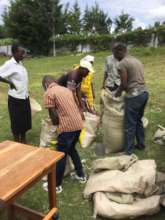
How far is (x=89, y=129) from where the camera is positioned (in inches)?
221

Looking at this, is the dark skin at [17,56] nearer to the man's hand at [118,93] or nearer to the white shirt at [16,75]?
the white shirt at [16,75]

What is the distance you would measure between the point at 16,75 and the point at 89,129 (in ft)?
4.56

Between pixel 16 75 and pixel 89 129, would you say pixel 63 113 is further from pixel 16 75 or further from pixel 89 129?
pixel 89 129

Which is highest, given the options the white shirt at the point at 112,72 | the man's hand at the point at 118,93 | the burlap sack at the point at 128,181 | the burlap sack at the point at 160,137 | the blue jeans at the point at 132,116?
the white shirt at the point at 112,72

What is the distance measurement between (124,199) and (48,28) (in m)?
24.8

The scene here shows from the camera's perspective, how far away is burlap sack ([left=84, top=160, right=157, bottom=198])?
3.64 metres

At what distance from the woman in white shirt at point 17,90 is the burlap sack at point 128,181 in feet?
6.21

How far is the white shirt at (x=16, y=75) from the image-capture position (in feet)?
16.7

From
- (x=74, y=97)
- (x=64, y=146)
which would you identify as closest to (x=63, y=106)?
(x=64, y=146)

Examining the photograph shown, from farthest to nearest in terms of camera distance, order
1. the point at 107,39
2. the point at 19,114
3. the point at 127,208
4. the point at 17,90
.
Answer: the point at 107,39 → the point at 19,114 → the point at 17,90 → the point at 127,208

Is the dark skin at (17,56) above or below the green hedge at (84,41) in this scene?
above

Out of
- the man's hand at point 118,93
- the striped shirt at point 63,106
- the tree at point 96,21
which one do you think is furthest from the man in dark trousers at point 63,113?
the tree at point 96,21

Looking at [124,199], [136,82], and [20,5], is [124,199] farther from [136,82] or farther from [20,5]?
[20,5]

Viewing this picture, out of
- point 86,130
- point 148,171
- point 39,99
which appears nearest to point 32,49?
point 39,99
